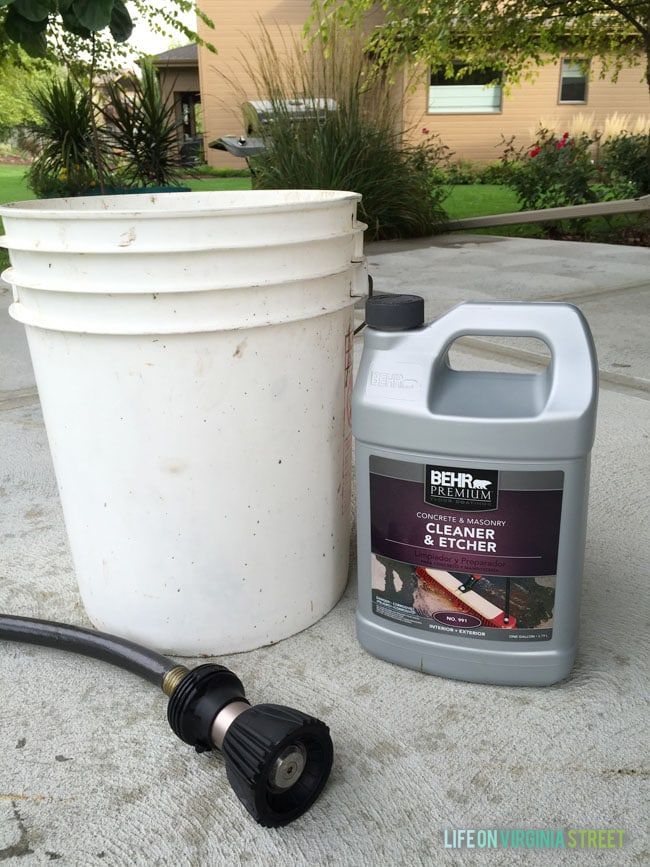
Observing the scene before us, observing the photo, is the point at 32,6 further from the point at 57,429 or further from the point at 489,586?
the point at 489,586

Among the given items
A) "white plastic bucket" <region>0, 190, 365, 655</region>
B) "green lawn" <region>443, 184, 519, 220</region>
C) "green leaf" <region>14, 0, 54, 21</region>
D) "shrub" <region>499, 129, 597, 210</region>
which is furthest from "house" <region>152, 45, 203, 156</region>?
"white plastic bucket" <region>0, 190, 365, 655</region>

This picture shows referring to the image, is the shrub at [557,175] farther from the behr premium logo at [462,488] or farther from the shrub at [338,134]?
the behr premium logo at [462,488]

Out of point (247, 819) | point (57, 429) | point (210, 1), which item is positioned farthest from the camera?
point (210, 1)

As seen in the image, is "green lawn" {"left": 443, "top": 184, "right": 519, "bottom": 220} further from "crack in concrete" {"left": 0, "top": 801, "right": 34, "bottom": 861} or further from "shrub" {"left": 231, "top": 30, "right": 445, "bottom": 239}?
"crack in concrete" {"left": 0, "top": 801, "right": 34, "bottom": 861}

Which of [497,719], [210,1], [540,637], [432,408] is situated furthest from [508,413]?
[210,1]

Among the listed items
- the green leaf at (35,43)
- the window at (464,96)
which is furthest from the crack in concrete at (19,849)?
the window at (464,96)

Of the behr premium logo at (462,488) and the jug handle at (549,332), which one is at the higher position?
the jug handle at (549,332)

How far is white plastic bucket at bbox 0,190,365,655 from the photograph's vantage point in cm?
128

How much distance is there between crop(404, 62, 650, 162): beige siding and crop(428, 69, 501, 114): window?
0.55 feet

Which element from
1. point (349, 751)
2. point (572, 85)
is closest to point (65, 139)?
point (349, 751)

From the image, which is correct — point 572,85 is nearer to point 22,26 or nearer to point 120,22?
point 120,22

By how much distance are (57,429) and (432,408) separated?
0.75 metres

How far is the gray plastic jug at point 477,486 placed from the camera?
4.25ft

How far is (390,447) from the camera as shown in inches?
54.3
